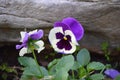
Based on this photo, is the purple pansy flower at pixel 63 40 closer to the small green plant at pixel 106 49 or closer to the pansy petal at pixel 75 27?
the pansy petal at pixel 75 27

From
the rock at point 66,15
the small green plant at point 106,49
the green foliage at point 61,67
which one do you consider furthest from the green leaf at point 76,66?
the small green plant at point 106,49

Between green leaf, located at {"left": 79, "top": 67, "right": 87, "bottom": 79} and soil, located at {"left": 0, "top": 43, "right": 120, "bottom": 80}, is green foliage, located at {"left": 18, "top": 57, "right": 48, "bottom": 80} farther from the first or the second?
soil, located at {"left": 0, "top": 43, "right": 120, "bottom": 80}

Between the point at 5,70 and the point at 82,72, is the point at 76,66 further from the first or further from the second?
the point at 5,70

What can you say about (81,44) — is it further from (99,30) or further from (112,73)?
(112,73)

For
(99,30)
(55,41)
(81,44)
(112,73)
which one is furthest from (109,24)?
(55,41)

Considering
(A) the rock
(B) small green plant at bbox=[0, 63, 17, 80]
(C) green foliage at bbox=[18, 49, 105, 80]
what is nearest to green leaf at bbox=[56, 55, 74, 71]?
(C) green foliage at bbox=[18, 49, 105, 80]

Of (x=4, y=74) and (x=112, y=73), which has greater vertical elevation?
(x=112, y=73)
